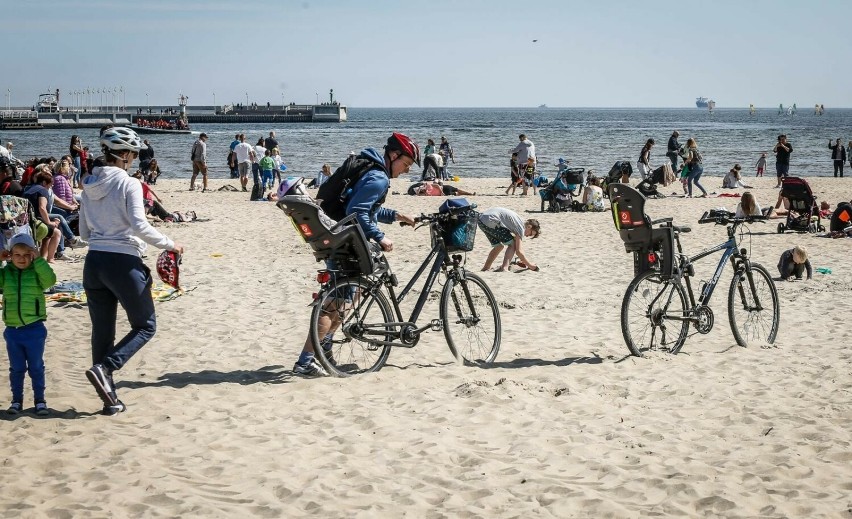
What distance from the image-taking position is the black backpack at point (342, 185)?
648 cm

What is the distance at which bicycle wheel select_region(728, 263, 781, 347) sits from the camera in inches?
312

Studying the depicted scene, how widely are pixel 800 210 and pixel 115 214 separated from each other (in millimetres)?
13774

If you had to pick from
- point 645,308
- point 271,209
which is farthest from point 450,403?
point 271,209

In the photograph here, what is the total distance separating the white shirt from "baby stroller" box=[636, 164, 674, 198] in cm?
1079

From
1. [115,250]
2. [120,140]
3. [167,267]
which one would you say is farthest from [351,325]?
[167,267]

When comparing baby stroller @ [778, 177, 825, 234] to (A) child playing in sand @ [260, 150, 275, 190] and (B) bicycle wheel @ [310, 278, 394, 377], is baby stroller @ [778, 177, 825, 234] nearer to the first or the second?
(B) bicycle wheel @ [310, 278, 394, 377]

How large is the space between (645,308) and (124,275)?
13.7 ft

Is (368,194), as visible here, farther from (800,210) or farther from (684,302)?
(800,210)

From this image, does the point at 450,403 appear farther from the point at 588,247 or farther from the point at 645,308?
the point at 588,247

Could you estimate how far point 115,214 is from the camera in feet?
18.1

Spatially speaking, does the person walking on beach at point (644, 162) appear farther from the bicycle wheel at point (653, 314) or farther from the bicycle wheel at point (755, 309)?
the bicycle wheel at point (653, 314)

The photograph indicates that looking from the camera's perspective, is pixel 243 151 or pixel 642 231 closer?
pixel 642 231

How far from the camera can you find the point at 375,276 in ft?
21.8

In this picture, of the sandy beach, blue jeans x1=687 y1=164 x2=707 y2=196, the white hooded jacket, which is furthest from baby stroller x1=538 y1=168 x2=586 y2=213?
the white hooded jacket
